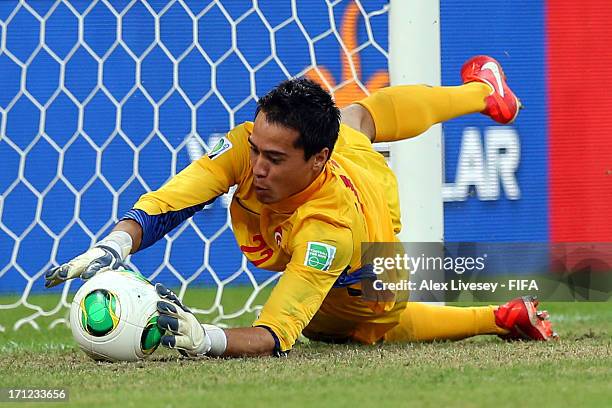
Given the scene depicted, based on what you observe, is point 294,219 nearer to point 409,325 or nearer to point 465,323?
point 409,325

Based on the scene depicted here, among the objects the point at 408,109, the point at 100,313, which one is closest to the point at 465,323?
the point at 408,109

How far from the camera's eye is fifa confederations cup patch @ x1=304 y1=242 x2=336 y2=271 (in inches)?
117

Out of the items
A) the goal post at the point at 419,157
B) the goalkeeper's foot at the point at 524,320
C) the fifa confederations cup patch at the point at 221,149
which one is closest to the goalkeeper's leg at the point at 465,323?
the goalkeeper's foot at the point at 524,320

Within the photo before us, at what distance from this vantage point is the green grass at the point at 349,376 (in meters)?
2.32

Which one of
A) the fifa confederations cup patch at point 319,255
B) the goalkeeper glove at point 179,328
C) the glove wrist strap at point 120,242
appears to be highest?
the glove wrist strap at point 120,242

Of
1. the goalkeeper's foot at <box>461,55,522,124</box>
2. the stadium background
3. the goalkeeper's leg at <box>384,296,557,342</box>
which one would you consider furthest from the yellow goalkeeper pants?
the stadium background

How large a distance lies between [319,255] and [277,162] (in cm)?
27

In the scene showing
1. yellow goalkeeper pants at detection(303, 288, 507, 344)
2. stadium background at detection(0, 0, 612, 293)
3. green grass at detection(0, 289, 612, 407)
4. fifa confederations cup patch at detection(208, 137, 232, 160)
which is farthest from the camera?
stadium background at detection(0, 0, 612, 293)

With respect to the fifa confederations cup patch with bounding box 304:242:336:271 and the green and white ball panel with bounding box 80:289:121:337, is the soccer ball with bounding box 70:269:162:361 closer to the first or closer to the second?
the green and white ball panel with bounding box 80:289:121:337

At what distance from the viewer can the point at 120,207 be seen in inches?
178

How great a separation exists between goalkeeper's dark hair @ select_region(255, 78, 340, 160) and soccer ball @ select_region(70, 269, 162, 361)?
0.55m

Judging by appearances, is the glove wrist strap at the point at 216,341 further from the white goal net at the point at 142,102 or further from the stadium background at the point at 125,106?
the stadium background at the point at 125,106

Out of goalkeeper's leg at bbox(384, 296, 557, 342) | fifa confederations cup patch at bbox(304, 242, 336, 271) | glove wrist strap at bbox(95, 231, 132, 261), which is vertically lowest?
→ goalkeeper's leg at bbox(384, 296, 557, 342)

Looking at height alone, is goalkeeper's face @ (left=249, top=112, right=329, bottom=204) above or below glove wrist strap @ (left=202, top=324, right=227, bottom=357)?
above
